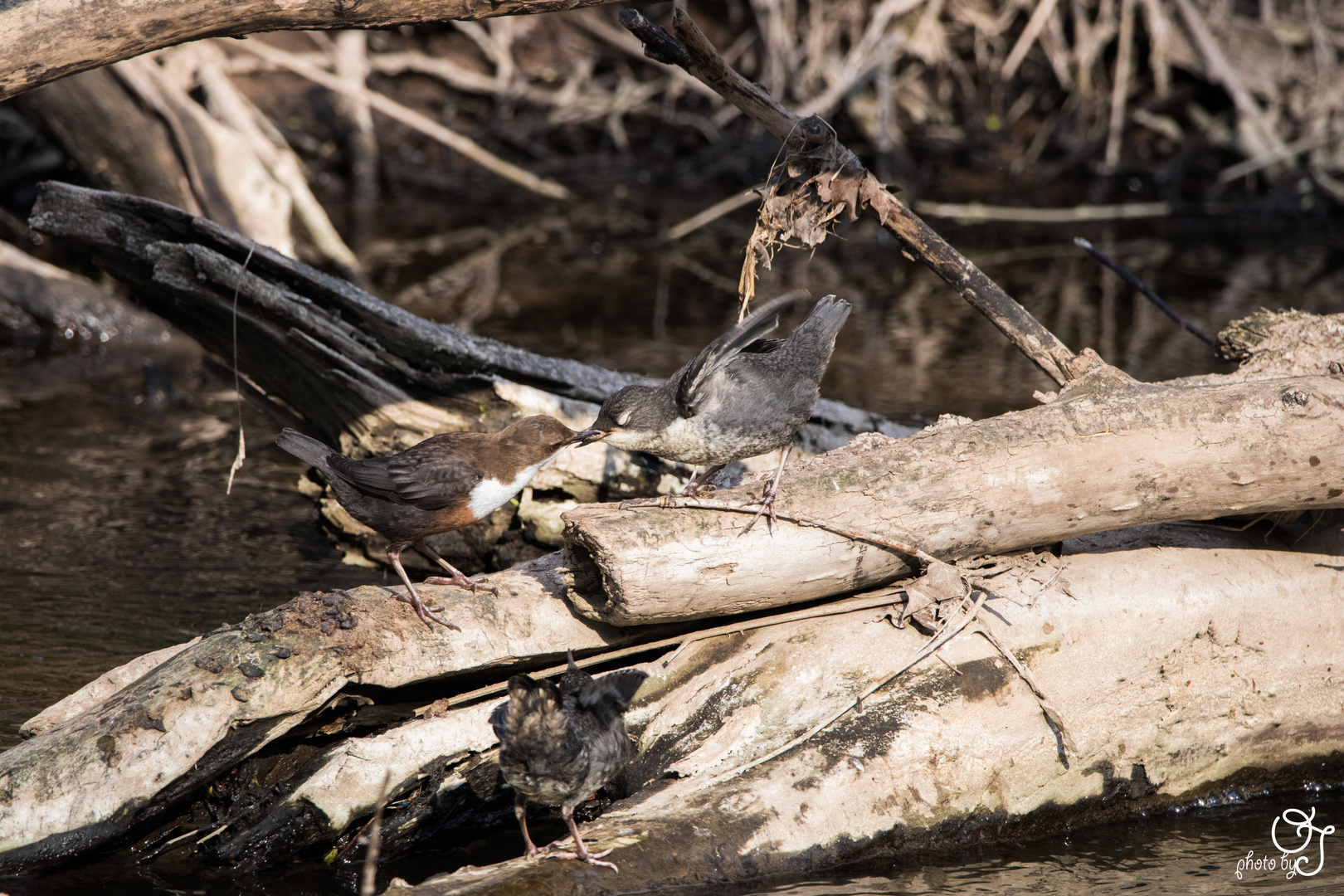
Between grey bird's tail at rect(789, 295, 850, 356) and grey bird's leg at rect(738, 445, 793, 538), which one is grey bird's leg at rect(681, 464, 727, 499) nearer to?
grey bird's leg at rect(738, 445, 793, 538)

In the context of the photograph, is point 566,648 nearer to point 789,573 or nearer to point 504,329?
point 789,573

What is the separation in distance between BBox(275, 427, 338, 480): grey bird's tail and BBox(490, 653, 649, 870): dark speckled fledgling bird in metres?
1.32

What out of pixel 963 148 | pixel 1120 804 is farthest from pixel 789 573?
pixel 963 148

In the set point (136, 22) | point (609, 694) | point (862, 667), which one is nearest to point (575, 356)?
point (862, 667)

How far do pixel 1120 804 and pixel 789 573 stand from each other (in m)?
1.34

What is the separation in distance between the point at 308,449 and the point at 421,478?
494 millimetres

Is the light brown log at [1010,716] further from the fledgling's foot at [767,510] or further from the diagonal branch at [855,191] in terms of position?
the diagonal branch at [855,191]

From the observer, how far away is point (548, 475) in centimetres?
483

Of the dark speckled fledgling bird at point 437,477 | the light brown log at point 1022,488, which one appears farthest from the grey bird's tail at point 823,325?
the dark speckled fledgling bird at point 437,477

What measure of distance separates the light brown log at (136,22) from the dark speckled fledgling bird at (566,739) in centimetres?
199

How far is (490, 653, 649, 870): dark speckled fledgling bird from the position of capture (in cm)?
292

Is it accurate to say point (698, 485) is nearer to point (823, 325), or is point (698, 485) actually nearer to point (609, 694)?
point (823, 325)

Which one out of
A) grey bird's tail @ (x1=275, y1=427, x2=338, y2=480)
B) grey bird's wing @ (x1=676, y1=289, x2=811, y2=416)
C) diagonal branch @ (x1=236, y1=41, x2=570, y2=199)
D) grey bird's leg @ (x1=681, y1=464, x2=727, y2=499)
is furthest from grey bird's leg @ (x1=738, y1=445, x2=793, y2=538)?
diagonal branch @ (x1=236, y1=41, x2=570, y2=199)

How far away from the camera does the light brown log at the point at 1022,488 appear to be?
3.54m
